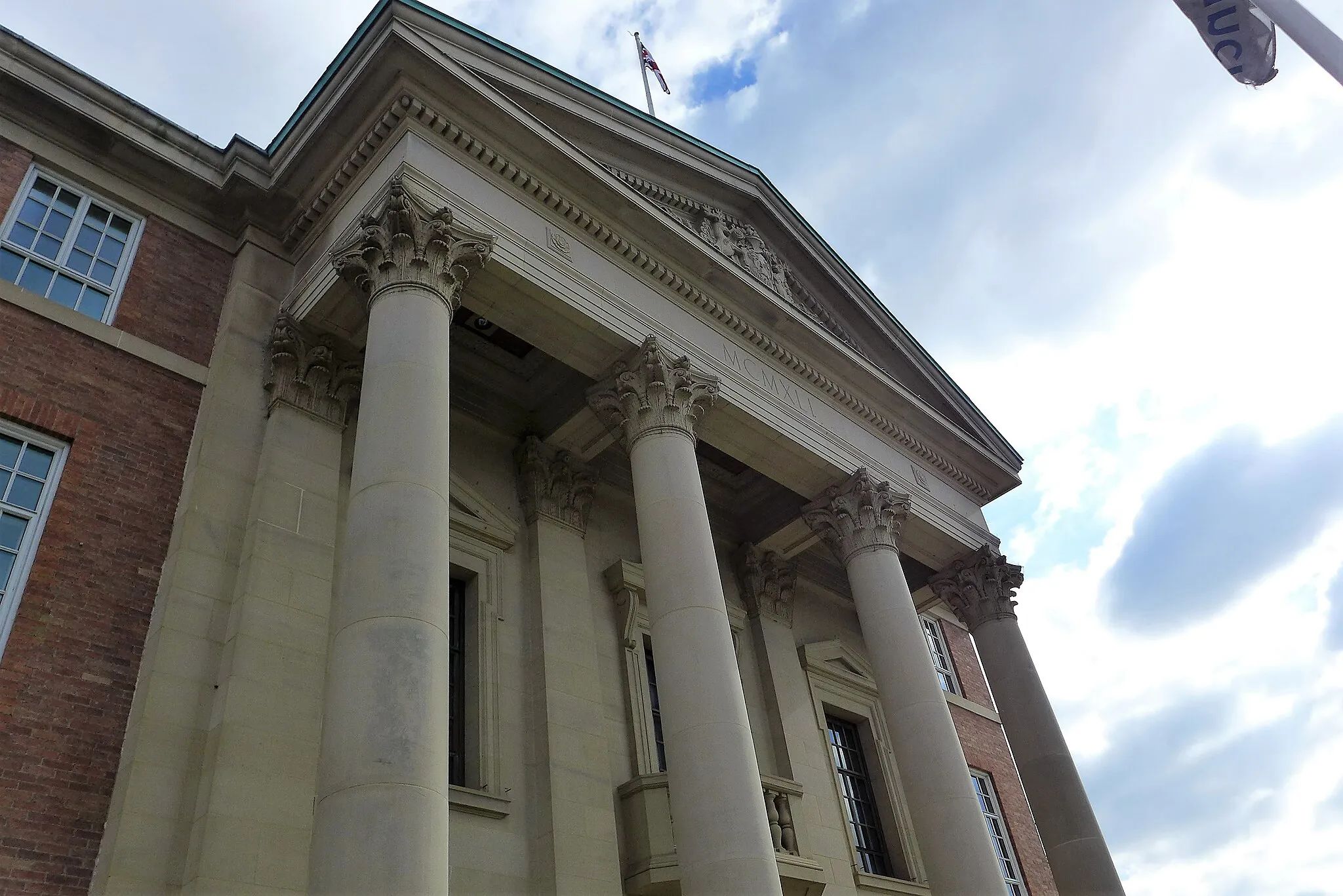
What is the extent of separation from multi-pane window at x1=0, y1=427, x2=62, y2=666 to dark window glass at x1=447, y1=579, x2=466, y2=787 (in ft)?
16.9

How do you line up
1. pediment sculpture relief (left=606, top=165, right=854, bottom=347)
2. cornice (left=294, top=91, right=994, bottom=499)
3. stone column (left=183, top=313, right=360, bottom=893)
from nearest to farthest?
stone column (left=183, top=313, right=360, bottom=893), cornice (left=294, top=91, right=994, bottom=499), pediment sculpture relief (left=606, top=165, right=854, bottom=347)

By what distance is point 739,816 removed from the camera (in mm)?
11227

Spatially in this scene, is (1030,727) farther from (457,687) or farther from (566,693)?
(457,687)

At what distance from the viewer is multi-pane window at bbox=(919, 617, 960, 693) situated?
2750 cm

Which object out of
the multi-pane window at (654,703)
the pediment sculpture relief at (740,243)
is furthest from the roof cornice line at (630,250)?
the multi-pane window at (654,703)

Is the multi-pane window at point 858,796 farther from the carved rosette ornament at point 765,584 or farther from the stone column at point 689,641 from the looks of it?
the stone column at point 689,641

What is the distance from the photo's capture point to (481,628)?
1523cm

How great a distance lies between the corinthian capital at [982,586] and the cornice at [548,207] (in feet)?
14.8

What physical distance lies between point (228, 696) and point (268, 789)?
1129 millimetres

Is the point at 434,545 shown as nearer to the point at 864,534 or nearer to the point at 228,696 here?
the point at 228,696

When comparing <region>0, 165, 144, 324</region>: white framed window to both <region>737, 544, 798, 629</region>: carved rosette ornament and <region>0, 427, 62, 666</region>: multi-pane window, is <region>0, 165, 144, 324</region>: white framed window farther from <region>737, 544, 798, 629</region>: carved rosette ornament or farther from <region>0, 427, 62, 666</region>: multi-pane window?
<region>737, 544, 798, 629</region>: carved rosette ornament

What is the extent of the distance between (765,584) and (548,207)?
389 inches

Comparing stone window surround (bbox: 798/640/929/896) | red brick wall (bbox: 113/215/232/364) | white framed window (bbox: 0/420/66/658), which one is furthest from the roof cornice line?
white framed window (bbox: 0/420/66/658)

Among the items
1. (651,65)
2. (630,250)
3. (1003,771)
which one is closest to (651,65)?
(651,65)
